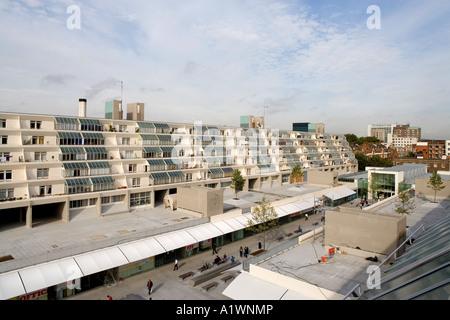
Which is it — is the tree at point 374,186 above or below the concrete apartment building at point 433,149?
below

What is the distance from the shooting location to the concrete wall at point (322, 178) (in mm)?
67438

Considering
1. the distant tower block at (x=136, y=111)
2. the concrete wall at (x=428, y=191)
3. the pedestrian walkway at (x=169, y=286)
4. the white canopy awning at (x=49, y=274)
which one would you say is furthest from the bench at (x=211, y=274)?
the concrete wall at (x=428, y=191)

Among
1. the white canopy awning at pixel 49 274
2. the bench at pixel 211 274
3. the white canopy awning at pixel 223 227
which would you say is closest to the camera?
the white canopy awning at pixel 49 274

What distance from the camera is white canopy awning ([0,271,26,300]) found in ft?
71.5

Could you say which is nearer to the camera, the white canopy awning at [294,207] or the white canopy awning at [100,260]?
the white canopy awning at [100,260]

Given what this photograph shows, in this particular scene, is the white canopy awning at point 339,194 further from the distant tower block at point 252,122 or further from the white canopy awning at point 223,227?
the white canopy awning at point 223,227

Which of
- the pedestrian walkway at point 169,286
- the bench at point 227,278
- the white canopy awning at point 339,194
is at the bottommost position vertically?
the pedestrian walkway at point 169,286

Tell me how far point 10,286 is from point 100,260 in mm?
6725

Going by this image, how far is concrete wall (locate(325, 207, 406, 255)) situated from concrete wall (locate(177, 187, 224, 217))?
16604 millimetres

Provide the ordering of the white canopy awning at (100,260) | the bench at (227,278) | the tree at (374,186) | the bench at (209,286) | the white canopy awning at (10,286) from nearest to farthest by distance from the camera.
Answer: the white canopy awning at (10,286) → the white canopy awning at (100,260) → the bench at (209,286) → the bench at (227,278) → the tree at (374,186)

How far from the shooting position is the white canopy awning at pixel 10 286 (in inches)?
858

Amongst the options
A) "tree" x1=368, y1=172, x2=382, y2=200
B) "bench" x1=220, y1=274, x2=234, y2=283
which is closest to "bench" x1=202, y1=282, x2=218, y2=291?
"bench" x1=220, y1=274, x2=234, y2=283

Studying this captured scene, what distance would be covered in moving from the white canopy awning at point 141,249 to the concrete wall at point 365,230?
52.7 ft
